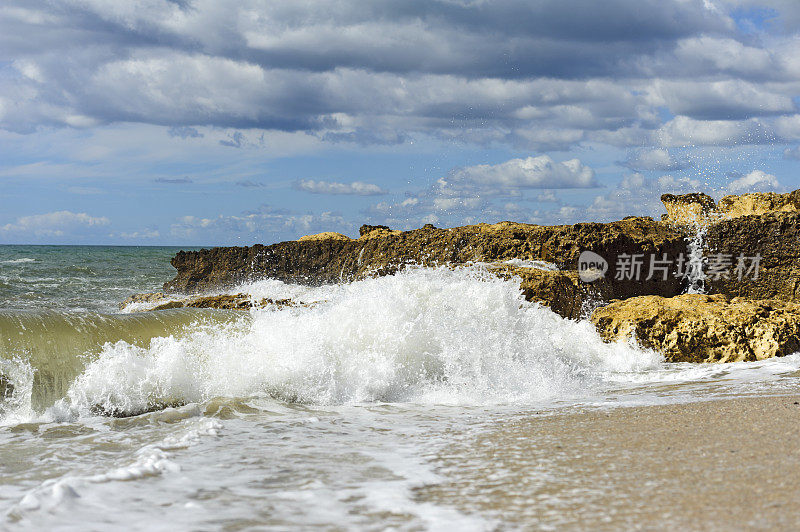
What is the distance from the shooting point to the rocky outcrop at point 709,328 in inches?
248

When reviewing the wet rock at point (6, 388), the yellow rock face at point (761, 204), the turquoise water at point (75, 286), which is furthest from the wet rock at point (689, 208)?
the turquoise water at point (75, 286)

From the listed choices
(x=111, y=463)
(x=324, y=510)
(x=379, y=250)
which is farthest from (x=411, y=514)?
(x=379, y=250)

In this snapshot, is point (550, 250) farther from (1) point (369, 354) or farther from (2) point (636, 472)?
(2) point (636, 472)

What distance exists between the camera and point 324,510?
2.35 m

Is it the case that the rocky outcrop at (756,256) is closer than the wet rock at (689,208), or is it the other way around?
the rocky outcrop at (756,256)

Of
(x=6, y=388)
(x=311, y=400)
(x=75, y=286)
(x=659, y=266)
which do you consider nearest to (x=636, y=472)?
(x=311, y=400)

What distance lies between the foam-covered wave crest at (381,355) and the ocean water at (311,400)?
0.02 m

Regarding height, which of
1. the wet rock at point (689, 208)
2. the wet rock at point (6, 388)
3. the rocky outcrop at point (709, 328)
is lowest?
the wet rock at point (6, 388)

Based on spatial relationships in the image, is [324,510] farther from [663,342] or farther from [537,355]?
[663,342]

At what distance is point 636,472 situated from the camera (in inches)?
101

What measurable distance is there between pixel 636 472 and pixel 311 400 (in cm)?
296

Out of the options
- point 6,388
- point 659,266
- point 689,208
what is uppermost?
point 689,208

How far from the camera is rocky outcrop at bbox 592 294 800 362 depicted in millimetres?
6289

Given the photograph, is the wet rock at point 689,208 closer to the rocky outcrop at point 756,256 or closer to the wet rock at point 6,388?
the rocky outcrop at point 756,256
